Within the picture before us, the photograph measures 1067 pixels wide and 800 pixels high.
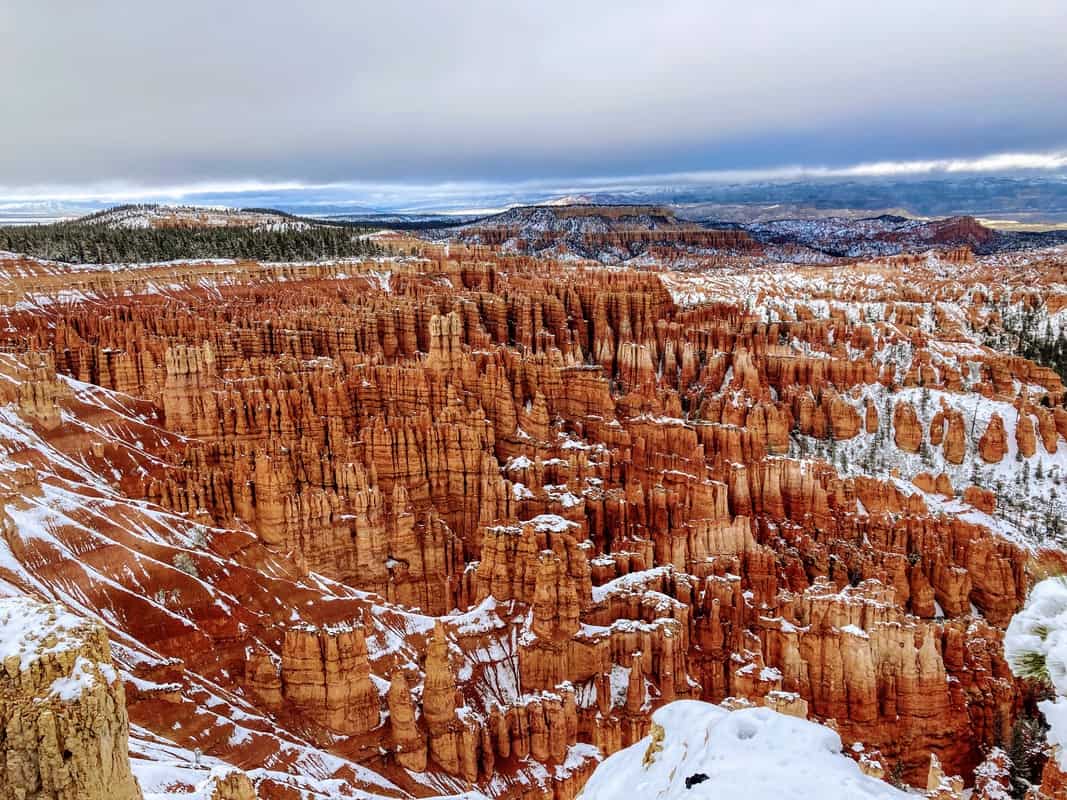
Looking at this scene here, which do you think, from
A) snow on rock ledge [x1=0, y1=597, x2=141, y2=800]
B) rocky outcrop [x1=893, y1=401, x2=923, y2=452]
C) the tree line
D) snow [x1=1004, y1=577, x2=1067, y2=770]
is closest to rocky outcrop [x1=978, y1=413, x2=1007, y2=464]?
rocky outcrop [x1=893, y1=401, x2=923, y2=452]

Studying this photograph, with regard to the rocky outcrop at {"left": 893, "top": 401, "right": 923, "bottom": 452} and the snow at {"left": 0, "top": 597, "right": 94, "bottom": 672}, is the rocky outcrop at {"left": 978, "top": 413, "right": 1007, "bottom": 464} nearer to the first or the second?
the rocky outcrop at {"left": 893, "top": 401, "right": 923, "bottom": 452}

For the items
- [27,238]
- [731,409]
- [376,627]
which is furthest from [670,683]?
[27,238]

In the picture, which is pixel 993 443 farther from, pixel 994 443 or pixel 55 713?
pixel 55 713

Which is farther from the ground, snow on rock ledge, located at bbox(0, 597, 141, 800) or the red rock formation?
snow on rock ledge, located at bbox(0, 597, 141, 800)

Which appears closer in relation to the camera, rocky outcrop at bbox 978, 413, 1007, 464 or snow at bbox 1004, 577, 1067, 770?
snow at bbox 1004, 577, 1067, 770

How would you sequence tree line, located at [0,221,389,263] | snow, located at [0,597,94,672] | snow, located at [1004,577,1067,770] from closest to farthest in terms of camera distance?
snow, located at [1004,577,1067,770]
snow, located at [0,597,94,672]
tree line, located at [0,221,389,263]

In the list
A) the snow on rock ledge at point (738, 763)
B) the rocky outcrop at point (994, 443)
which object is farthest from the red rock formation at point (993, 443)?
the snow on rock ledge at point (738, 763)

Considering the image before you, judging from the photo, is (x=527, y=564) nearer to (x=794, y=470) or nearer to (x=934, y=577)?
(x=794, y=470)
